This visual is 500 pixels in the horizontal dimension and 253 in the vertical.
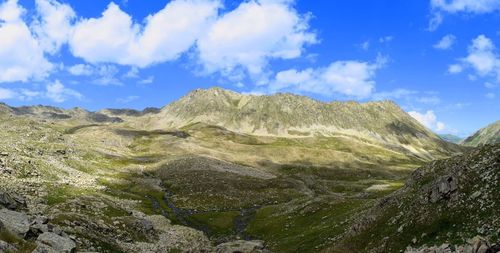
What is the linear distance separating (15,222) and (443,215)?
3907 centimetres

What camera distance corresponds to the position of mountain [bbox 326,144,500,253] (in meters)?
36.5

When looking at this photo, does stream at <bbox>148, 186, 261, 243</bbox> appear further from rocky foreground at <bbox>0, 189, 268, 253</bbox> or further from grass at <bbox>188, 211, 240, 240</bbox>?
rocky foreground at <bbox>0, 189, 268, 253</bbox>

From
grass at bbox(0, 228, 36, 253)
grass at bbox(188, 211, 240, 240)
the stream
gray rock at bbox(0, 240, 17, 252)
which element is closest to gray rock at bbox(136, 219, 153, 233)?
the stream

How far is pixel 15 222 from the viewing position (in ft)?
138

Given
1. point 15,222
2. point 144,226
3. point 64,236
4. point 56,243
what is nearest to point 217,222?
point 144,226

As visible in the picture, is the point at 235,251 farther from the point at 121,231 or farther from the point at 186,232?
the point at 186,232

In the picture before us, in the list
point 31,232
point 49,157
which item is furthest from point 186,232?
point 49,157

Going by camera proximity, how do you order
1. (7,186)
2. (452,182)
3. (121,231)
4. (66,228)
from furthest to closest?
(7,186) → (121,231) → (66,228) → (452,182)

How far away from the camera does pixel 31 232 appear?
135 feet

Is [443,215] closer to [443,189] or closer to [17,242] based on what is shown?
[443,189]

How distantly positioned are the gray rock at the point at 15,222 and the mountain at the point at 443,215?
3163 centimetres

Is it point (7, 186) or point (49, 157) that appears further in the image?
point (49, 157)

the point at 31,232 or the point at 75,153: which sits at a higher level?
the point at 75,153

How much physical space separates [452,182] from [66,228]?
47.0 m
